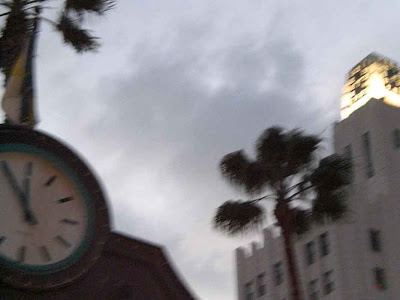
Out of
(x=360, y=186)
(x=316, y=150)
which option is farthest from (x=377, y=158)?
(x=316, y=150)

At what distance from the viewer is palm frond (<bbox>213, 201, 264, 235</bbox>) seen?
2734cm

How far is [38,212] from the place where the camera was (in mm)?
11844

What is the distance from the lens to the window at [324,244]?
59741 millimetres

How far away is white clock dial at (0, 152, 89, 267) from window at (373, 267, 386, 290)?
48.7m

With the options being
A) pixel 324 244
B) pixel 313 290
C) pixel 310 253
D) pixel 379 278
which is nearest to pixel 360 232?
pixel 324 244

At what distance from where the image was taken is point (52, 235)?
11.8 meters

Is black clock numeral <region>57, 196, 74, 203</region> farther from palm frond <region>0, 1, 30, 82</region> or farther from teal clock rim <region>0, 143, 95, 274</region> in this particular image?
palm frond <region>0, 1, 30, 82</region>

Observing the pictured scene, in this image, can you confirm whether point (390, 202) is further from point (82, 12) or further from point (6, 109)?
point (6, 109)

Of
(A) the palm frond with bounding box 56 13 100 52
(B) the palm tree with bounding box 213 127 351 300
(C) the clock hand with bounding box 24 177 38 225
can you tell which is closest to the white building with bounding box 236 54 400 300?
(B) the palm tree with bounding box 213 127 351 300

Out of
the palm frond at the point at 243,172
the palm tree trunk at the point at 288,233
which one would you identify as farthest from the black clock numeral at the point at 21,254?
the palm frond at the point at 243,172

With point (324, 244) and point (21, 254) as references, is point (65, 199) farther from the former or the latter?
point (324, 244)

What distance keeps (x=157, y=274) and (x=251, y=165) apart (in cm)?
1571

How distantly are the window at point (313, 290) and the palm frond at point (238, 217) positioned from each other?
33.6 meters

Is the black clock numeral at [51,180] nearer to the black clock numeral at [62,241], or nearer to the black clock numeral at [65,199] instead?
the black clock numeral at [65,199]
